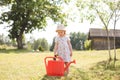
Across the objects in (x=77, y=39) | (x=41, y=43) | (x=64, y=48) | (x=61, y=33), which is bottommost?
(x=41, y=43)

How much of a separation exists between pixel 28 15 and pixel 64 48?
101 feet

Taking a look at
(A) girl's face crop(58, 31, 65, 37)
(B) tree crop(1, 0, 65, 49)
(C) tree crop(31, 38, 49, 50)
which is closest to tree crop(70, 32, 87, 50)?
(C) tree crop(31, 38, 49, 50)

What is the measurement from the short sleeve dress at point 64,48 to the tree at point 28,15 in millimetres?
29337

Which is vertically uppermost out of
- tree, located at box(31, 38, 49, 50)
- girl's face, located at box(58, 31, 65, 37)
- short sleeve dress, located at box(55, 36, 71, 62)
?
girl's face, located at box(58, 31, 65, 37)

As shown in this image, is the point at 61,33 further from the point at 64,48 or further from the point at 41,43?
the point at 41,43

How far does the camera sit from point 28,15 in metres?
40.6

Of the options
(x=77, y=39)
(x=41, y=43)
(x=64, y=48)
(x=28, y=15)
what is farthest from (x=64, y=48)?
(x=41, y=43)

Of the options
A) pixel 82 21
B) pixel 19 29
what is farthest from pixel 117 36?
pixel 82 21

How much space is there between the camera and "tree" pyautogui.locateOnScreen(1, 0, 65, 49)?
39625mm

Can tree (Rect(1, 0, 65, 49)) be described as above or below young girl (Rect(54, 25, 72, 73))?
above

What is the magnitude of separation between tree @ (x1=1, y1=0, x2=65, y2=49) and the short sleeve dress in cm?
2934

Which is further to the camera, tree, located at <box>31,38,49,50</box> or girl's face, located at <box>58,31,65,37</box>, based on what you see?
tree, located at <box>31,38,49,50</box>

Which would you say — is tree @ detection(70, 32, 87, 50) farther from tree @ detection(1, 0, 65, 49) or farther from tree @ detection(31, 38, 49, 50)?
tree @ detection(1, 0, 65, 49)

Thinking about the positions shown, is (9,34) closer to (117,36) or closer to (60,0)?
(60,0)
